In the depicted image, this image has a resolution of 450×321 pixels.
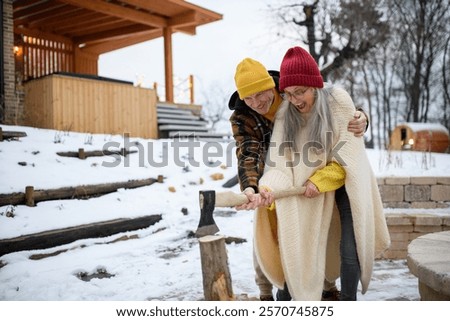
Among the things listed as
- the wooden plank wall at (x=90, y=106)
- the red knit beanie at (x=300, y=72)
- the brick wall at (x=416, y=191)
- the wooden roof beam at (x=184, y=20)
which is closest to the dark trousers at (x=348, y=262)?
the red knit beanie at (x=300, y=72)

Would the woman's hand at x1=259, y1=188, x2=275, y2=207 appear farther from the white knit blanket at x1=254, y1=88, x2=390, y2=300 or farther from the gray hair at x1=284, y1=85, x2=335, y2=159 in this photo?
the gray hair at x1=284, y1=85, x2=335, y2=159

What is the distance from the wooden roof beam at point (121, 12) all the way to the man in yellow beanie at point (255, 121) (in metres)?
6.93

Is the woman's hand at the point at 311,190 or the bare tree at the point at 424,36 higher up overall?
the bare tree at the point at 424,36

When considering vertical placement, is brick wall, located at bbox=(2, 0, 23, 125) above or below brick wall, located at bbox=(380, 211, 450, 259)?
above

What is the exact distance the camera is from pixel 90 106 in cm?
708

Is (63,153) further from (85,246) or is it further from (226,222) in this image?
(226,222)

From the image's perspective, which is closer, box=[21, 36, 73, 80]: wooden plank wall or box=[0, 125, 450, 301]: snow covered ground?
box=[0, 125, 450, 301]: snow covered ground

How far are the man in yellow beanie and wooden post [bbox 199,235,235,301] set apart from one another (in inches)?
12.4

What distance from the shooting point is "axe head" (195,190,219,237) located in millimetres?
1477

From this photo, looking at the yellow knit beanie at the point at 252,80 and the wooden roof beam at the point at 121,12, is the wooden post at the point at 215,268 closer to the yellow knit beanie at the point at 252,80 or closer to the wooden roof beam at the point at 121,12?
the yellow knit beanie at the point at 252,80

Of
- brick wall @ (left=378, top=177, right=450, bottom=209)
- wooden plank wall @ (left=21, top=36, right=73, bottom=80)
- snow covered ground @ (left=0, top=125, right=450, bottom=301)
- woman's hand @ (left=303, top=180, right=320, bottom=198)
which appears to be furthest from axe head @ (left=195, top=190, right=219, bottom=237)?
wooden plank wall @ (left=21, top=36, right=73, bottom=80)

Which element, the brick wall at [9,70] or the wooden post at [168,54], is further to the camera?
the wooden post at [168,54]

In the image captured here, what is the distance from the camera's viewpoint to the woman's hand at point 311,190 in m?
1.78

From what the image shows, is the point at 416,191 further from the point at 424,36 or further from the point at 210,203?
the point at 210,203
